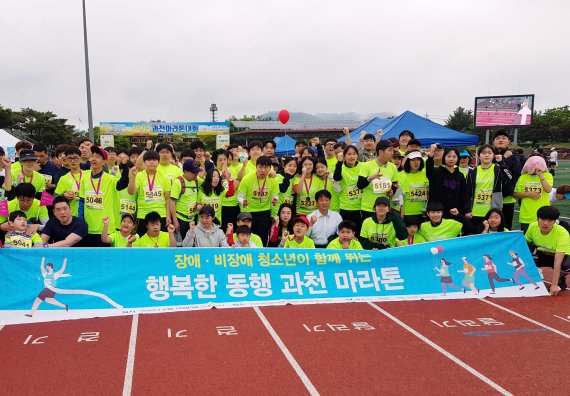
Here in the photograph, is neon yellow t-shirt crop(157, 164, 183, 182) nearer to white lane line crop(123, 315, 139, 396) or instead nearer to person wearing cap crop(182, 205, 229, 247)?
person wearing cap crop(182, 205, 229, 247)

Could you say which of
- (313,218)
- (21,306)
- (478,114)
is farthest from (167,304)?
(478,114)

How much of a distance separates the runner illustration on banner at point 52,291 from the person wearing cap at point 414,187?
173 inches

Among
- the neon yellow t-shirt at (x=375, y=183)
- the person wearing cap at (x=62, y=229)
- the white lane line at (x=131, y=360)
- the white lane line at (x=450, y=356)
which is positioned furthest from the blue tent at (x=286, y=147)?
the white lane line at (x=131, y=360)

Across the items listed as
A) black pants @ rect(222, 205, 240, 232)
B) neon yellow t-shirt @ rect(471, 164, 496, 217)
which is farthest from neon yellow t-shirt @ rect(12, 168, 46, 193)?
neon yellow t-shirt @ rect(471, 164, 496, 217)

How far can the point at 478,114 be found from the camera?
30.7 m

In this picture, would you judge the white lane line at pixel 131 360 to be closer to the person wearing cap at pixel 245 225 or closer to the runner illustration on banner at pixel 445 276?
the person wearing cap at pixel 245 225

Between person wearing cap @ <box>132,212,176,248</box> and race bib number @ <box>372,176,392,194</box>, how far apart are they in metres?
2.89

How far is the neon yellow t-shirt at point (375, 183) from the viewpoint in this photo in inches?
268

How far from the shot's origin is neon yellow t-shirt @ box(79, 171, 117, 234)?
20.4ft

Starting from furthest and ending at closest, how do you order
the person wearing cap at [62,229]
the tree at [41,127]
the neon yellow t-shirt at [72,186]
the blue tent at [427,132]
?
1. the tree at [41,127]
2. the blue tent at [427,132]
3. the neon yellow t-shirt at [72,186]
4. the person wearing cap at [62,229]

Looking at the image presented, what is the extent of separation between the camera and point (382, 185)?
268 inches

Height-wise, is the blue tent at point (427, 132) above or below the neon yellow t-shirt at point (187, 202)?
above

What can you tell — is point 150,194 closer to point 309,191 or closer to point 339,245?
point 309,191

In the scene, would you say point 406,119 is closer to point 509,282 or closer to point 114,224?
point 509,282
